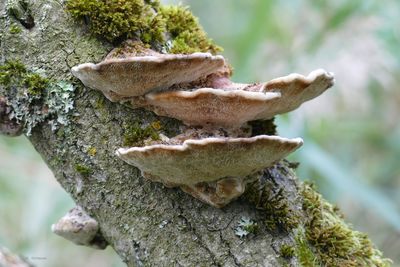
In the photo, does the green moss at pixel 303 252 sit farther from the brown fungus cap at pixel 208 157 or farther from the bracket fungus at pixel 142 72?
the bracket fungus at pixel 142 72

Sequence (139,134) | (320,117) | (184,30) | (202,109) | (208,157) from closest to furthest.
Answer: (208,157)
(202,109)
(139,134)
(184,30)
(320,117)

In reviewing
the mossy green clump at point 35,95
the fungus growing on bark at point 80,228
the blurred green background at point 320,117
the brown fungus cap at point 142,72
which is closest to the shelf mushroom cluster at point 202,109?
the brown fungus cap at point 142,72

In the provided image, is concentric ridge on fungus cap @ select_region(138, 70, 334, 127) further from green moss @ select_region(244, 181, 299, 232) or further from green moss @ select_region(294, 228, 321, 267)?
green moss @ select_region(294, 228, 321, 267)

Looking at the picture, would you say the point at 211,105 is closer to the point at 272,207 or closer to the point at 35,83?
the point at 272,207

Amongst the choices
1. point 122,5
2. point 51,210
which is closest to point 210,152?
point 122,5

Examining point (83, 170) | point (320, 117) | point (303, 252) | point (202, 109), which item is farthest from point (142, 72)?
point (320, 117)

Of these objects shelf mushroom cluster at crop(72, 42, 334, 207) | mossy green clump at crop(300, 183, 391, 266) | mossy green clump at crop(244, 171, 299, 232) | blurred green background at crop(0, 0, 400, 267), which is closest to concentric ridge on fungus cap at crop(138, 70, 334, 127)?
shelf mushroom cluster at crop(72, 42, 334, 207)
